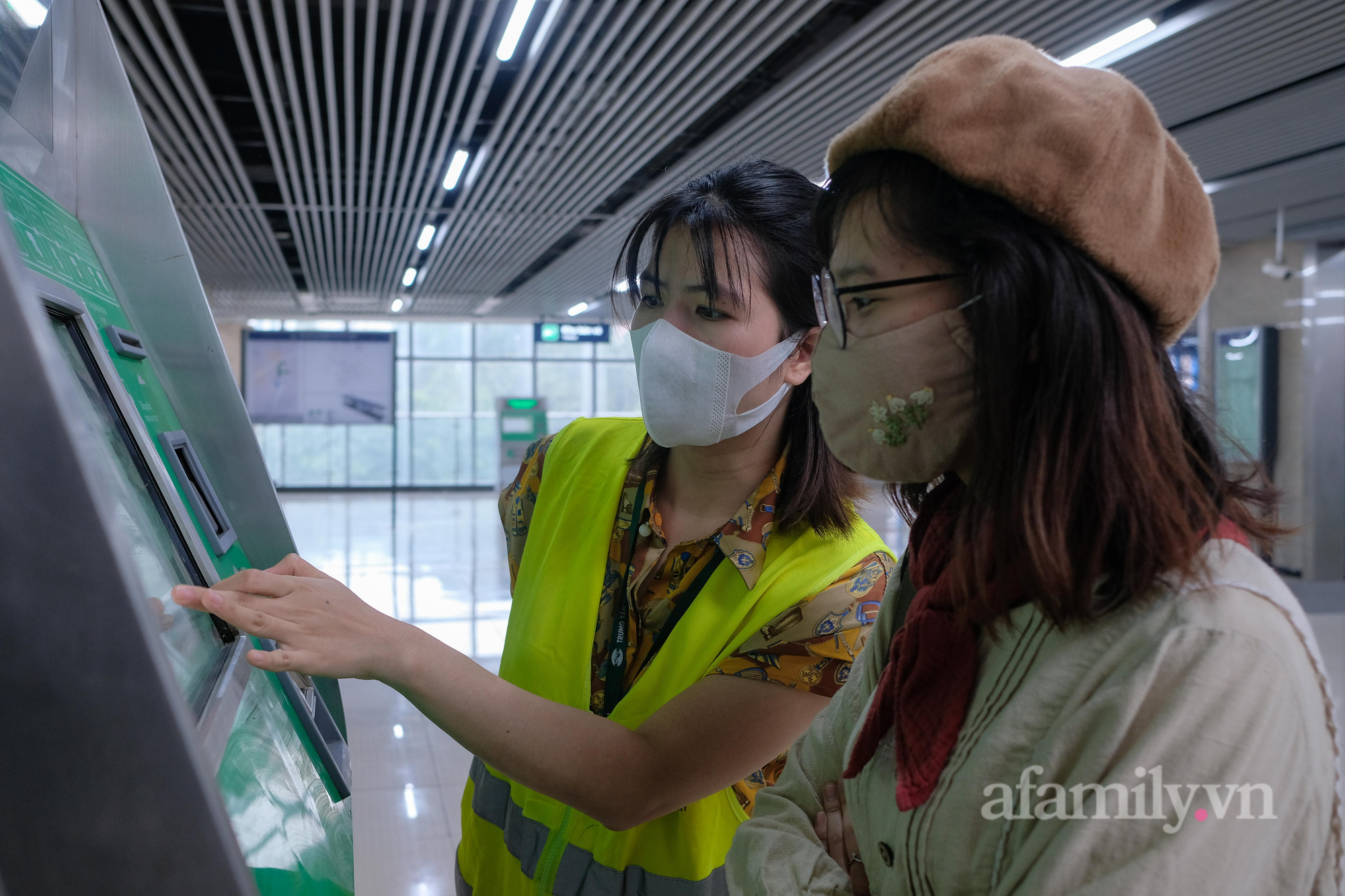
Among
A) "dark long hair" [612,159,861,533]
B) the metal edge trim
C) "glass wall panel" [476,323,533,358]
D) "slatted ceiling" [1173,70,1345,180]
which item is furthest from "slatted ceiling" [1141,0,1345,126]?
"glass wall panel" [476,323,533,358]

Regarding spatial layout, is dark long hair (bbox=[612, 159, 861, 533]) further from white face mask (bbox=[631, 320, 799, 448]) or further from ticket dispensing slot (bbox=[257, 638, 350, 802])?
ticket dispensing slot (bbox=[257, 638, 350, 802])

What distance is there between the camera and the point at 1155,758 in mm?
573

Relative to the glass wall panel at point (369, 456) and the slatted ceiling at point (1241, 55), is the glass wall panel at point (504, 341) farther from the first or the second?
the slatted ceiling at point (1241, 55)

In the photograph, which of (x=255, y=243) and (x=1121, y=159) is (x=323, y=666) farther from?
(x=255, y=243)

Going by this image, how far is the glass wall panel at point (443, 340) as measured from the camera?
16.5 metres

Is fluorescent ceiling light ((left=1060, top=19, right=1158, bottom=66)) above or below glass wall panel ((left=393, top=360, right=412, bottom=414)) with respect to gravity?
above

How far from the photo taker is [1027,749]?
662 millimetres

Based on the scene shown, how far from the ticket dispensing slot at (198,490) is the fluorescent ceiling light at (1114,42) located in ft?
13.9

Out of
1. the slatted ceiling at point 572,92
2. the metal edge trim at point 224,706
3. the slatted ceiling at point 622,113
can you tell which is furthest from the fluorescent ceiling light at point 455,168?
the metal edge trim at point 224,706

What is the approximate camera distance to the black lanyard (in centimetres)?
126

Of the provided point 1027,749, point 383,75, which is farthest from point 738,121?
point 1027,749

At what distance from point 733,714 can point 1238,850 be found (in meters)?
0.64

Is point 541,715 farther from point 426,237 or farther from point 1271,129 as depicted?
point 426,237
